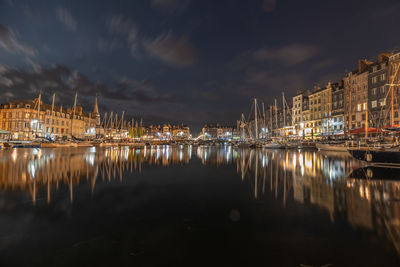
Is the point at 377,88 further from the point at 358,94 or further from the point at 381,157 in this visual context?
the point at 381,157

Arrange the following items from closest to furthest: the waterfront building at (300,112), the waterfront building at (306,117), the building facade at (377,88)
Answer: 1. the building facade at (377,88)
2. the waterfront building at (306,117)
3. the waterfront building at (300,112)

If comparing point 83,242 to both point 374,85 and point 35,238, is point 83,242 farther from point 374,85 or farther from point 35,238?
point 374,85

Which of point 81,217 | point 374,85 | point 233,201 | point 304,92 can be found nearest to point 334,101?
point 374,85

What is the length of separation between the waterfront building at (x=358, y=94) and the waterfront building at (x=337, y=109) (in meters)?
3.17

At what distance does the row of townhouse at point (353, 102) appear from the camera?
44.1 metres

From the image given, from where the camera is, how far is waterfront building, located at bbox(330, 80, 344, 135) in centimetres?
5991

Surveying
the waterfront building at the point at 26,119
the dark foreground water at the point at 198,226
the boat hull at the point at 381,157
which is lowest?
the dark foreground water at the point at 198,226

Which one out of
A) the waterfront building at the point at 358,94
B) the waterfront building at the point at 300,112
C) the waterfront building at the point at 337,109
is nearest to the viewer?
the waterfront building at the point at 358,94

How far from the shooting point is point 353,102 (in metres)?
55.7

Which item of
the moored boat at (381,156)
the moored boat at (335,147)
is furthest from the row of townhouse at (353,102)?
the moored boat at (381,156)

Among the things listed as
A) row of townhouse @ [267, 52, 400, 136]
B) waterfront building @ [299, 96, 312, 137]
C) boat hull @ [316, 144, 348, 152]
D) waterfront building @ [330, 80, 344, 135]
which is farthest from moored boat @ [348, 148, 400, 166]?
waterfront building @ [299, 96, 312, 137]

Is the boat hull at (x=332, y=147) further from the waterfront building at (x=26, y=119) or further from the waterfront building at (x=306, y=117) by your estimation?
the waterfront building at (x=26, y=119)

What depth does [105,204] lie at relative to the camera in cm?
680

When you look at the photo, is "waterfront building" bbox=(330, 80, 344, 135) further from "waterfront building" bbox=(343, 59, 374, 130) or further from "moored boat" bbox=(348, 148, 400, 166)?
"moored boat" bbox=(348, 148, 400, 166)
